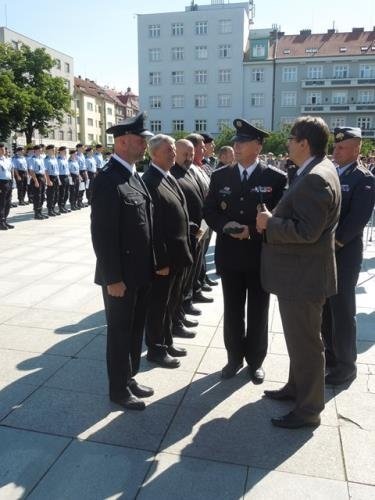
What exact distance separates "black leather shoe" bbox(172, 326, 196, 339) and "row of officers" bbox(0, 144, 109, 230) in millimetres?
7593

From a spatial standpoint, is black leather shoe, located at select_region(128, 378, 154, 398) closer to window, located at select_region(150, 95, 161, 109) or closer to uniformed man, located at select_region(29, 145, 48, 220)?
uniformed man, located at select_region(29, 145, 48, 220)

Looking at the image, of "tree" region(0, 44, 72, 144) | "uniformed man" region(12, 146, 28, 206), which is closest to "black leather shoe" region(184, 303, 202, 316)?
"uniformed man" region(12, 146, 28, 206)

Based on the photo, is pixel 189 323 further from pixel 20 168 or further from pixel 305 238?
pixel 20 168

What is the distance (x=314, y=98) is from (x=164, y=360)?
5386 cm

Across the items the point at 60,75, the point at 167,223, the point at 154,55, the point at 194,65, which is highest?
the point at 154,55

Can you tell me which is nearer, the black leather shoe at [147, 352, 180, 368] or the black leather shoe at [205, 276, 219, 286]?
the black leather shoe at [147, 352, 180, 368]

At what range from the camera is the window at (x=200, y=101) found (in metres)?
53.8

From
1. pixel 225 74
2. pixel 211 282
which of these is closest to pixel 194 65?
pixel 225 74

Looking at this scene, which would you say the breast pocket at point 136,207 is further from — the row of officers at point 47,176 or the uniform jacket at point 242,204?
the row of officers at point 47,176

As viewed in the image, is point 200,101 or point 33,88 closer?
point 33,88

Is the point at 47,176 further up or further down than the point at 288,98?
further down

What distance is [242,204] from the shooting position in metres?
3.55

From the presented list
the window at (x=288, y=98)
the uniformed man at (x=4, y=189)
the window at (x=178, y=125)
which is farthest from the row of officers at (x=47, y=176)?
the window at (x=288, y=98)

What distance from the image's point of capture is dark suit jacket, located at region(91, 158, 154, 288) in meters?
2.94
